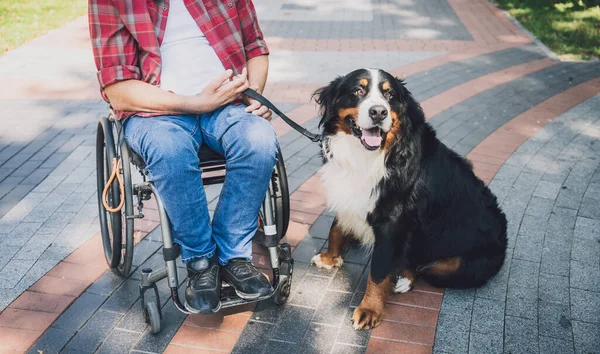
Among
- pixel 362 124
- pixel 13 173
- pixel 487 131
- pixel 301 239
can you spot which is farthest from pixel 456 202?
pixel 13 173

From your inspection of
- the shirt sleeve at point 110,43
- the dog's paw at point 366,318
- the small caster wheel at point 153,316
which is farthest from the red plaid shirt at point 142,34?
the dog's paw at point 366,318

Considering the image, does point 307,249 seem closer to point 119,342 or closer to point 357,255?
point 357,255

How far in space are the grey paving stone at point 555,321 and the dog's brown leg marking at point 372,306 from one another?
2.41ft

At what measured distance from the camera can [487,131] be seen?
4855mm

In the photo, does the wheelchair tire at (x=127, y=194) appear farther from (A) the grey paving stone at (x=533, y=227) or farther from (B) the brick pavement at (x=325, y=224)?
(A) the grey paving stone at (x=533, y=227)

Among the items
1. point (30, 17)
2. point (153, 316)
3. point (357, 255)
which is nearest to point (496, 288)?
point (357, 255)

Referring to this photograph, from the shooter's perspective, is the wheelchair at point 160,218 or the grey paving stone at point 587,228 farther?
the grey paving stone at point 587,228

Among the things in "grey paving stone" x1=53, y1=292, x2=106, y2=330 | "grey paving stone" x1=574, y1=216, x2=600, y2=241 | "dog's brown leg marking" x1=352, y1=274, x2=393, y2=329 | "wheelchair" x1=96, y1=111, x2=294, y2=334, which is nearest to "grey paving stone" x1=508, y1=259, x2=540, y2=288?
"grey paving stone" x1=574, y1=216, x2=600, y2=241

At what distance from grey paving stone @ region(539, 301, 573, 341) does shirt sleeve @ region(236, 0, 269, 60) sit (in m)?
1.92

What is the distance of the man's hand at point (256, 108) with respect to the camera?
2668mm

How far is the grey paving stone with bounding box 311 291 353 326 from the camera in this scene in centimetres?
265

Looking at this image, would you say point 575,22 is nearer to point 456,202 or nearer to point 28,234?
point 456,202

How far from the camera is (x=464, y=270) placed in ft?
8.90

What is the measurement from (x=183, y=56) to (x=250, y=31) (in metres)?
0.44
